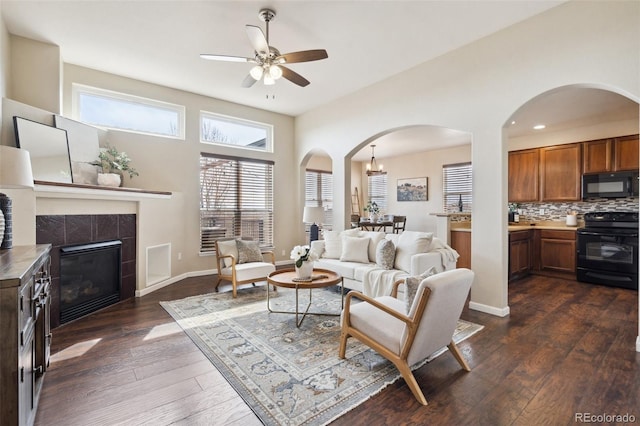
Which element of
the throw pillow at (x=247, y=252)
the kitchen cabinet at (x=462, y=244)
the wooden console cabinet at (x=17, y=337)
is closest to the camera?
the wooden console cabinet at (x=17, y=337)

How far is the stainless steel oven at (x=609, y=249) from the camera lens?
4812 millimetres

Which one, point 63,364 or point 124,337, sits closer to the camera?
point 63,364

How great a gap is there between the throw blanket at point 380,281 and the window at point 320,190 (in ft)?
15.4

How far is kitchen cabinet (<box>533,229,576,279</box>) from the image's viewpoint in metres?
5.62

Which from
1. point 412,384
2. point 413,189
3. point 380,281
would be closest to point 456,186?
point 413,189

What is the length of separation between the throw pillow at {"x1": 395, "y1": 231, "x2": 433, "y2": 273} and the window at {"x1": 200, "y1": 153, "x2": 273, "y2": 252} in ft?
8.78

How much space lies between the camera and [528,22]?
3340 mm

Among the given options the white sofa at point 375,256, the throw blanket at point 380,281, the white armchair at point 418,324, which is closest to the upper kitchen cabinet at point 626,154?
the white sofa at point 375,256

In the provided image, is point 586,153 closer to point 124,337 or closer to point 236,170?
point 236,170

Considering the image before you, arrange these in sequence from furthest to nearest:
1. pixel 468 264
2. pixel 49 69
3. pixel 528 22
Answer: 1. pixel 468 264
2. pixel 49 69
3. pixel 528 22

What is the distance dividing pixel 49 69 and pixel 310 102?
3.95 m

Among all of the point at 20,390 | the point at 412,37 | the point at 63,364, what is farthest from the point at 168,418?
the point at 412,37

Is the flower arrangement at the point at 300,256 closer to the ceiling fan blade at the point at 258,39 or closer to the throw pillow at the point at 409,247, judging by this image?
the throw pillow at the point at 409,247

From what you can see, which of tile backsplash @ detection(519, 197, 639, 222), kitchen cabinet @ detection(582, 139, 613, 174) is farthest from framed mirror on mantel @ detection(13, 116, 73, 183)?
kitchen cabinet @ detection(582, 139, 613, 174)
